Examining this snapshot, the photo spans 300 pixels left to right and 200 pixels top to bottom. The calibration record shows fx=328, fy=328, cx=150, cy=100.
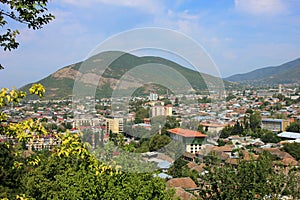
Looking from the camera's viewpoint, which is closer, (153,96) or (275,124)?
(153,96)

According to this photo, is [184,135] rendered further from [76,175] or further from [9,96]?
[9,96]

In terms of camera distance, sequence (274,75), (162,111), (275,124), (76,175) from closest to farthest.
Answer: (76,175), (162,111), (275,124), (274,75)

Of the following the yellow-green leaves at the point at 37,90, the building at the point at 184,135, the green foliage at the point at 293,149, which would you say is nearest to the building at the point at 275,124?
the green foliage at the point at 293,149

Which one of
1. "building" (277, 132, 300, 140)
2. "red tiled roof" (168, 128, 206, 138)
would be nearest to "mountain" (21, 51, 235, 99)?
"red tiled roof" (168, 128, 206, 138)

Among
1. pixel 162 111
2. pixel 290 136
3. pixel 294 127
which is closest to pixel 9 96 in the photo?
pixel 162 111

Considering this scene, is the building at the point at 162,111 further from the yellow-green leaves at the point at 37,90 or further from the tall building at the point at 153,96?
Answer: the yellow-green leaves at the point at 37,90

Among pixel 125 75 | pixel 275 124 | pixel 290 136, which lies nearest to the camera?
pixel 125 75

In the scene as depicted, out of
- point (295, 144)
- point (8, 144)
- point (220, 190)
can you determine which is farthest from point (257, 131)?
point (8, 144)

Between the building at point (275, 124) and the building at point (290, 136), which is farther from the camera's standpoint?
the building at point (275, 124)
